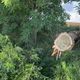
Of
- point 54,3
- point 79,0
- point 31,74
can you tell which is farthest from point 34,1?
point 31,74

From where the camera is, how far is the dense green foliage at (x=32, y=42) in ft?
10.0

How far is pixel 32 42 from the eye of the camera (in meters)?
4.04

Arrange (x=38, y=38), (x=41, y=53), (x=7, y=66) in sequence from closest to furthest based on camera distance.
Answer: (x=7, y=66) → (x=41, y=53) → (x=38, y=38)

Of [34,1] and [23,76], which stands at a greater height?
[34,1]

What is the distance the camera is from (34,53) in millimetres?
3273

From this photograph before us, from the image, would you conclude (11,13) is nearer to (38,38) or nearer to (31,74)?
(38,38)

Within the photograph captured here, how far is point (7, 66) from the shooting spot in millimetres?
3010

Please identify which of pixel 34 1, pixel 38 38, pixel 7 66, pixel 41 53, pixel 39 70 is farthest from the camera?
pixel 38 38

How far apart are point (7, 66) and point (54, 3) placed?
118 centimetres

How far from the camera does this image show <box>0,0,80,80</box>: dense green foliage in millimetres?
3061

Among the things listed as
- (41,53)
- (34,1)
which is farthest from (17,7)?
(41,53)

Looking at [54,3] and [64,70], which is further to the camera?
[54,3]

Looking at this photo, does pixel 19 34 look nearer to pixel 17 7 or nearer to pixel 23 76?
pixel 17 7

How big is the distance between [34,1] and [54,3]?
0.22m
